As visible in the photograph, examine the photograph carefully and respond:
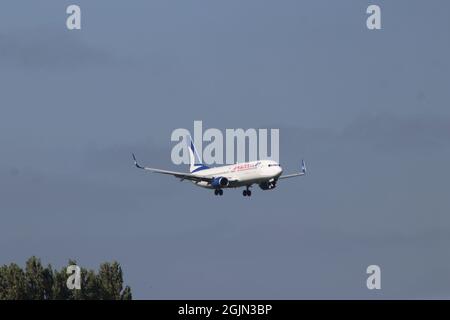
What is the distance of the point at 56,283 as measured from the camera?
179375 millimetres

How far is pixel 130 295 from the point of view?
177500 millimetres

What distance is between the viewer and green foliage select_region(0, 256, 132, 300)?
178750mm

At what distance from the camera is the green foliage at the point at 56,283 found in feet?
586
